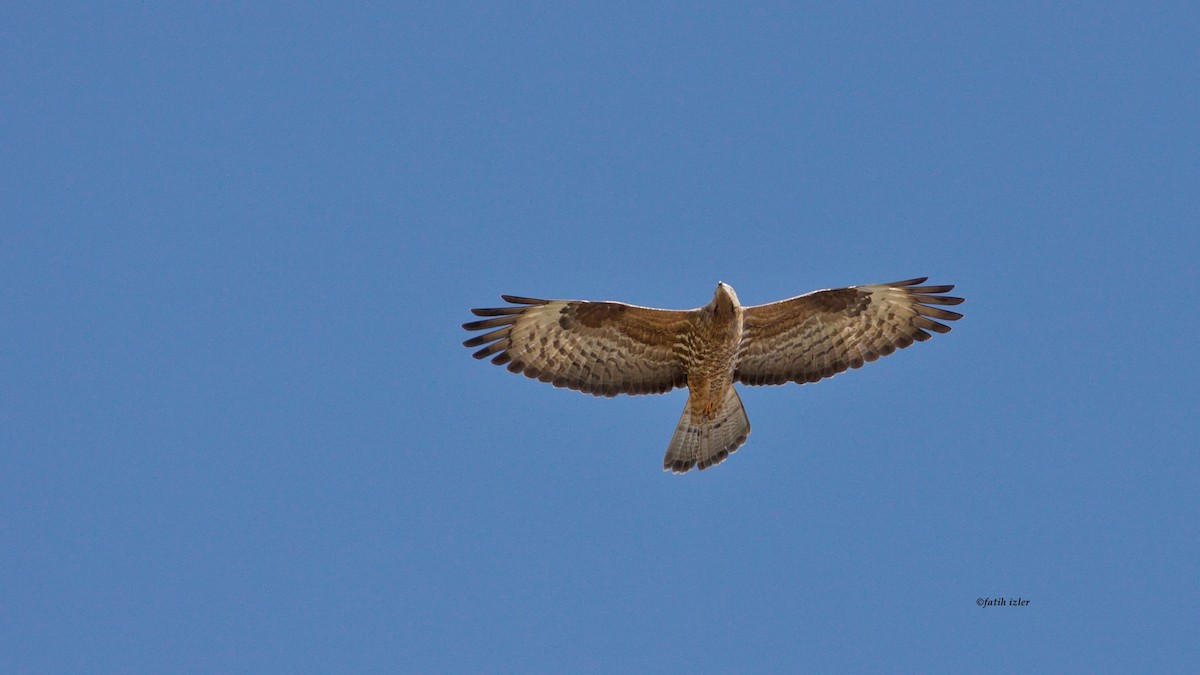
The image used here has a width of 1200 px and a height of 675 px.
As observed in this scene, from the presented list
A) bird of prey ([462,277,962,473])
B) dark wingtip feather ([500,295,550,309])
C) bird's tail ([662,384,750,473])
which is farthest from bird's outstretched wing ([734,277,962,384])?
dark wingtip feather ([500,295,550,309])

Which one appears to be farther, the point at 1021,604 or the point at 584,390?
the point at 1021,604

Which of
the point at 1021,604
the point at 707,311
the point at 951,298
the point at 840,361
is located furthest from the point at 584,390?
the point at 1021,604

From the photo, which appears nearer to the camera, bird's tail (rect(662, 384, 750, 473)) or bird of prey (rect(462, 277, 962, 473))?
bird of prey (rect(462, 277, 962, 473))

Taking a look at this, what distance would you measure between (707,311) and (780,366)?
1.53 metres

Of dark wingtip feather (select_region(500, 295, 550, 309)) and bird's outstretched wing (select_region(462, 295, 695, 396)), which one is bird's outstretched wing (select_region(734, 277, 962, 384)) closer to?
bird's outstretched wing (select_region(462, 295, 695, 396))

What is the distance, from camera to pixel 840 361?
16.5 metres

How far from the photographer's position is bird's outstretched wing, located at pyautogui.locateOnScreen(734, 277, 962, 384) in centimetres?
1630

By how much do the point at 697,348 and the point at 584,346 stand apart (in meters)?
1.39

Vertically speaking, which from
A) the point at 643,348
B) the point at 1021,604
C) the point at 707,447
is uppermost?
the point at 643,348

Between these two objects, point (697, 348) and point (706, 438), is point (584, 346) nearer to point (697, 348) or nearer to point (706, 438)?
point (697, 348)

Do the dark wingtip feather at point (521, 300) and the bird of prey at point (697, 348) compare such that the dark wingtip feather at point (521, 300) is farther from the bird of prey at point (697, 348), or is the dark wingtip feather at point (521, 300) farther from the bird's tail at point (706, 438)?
the bird's tail at point (706, 438)

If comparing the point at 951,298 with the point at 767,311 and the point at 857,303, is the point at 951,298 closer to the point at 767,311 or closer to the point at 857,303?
the point at 857,303

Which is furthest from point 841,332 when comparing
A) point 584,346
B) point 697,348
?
point 584,346

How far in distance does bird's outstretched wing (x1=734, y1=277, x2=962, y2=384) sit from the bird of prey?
1 centimetres
